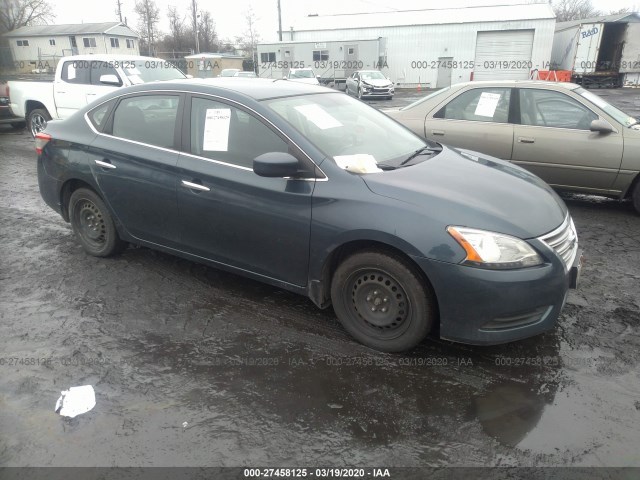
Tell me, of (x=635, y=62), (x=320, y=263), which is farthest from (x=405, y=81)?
(x=320, y=263)

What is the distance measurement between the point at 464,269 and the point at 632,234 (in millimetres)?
3508

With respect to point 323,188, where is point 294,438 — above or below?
below

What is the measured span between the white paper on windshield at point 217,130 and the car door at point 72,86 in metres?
7.87

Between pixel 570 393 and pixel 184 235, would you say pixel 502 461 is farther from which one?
pixel 184 235

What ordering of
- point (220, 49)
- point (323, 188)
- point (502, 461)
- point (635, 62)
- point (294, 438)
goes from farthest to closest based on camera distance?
point (220, 49) → point (635, 62) → point (323, 188) → point (294, 438) → point (502, 461)

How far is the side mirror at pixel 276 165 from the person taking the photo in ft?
10.1

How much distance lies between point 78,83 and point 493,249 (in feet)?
33.7

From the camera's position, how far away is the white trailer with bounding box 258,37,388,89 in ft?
110

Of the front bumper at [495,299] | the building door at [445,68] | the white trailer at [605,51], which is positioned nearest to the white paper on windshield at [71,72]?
the front bumper at [495,299]

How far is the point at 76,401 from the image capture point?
9.04ft

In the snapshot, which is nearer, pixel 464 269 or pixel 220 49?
pixel 464 269

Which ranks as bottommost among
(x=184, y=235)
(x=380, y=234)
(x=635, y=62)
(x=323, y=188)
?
(x=184, y=235)

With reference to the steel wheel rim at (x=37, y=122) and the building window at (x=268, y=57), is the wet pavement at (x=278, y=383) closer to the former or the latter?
the steel wheel rim at (x=37, y=122)

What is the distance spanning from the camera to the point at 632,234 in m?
5.15
